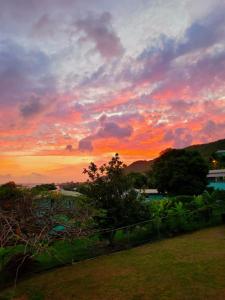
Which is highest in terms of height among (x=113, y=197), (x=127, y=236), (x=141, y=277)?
(x=113, y=197)

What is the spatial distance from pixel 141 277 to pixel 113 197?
15.4ft

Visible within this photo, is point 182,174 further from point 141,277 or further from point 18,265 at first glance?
point 18,265

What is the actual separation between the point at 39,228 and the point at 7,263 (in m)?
1.51

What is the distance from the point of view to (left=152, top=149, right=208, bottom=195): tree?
38000 millimetres

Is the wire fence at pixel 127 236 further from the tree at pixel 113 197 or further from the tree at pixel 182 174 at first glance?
the tree at pixel 182 174

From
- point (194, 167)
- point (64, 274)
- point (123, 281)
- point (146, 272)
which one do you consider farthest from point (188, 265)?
point (194, 167)

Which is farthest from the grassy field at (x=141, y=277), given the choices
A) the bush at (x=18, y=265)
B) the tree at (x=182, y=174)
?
the tree at (x=182, y=174)

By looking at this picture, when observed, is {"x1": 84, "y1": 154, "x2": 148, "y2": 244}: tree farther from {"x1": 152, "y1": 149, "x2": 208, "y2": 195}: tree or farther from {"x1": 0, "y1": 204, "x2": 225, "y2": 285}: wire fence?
{"x1": 152, "y1": 149, "x2": 208, "y2": 195}: tree

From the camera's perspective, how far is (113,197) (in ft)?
45.4

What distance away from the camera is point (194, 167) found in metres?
38.8

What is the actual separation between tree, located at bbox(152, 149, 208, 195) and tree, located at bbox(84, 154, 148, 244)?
24.6 m

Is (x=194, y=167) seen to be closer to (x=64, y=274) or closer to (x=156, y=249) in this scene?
(x=156, y=249)

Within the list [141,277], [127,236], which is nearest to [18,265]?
[141,277]

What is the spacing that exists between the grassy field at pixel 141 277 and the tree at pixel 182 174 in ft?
83.4
